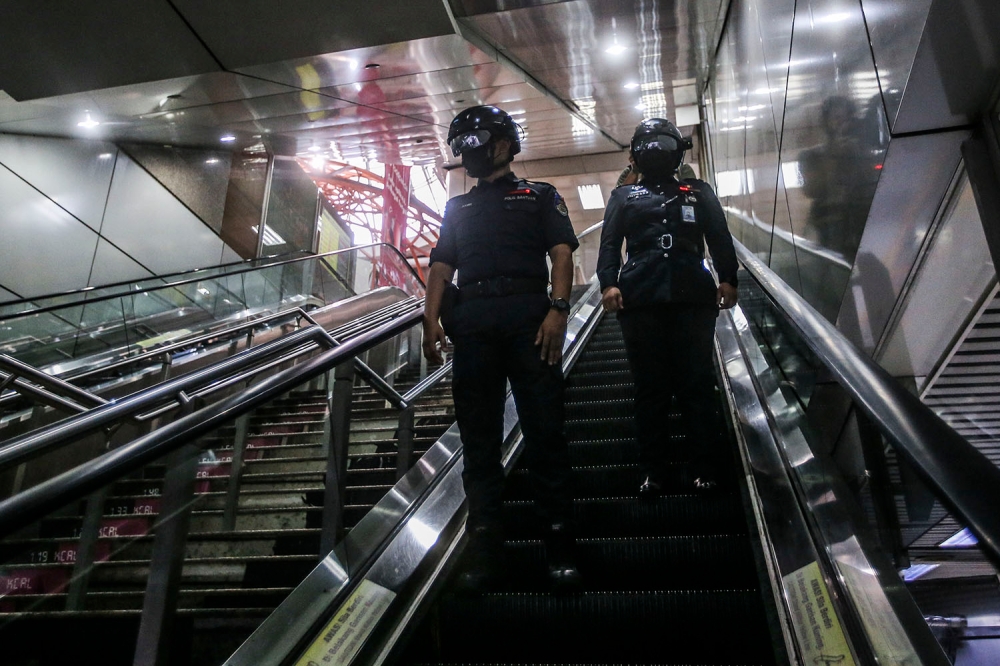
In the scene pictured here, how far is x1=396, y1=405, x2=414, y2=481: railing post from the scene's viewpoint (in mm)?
2961

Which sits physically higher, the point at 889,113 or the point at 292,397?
the point at 889,113

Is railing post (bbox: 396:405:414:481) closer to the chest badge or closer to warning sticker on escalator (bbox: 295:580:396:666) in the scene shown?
warning sticker on escalator (bbox: 295:580:396:666)

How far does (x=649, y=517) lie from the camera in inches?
105

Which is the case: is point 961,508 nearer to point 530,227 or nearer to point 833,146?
point 530,227

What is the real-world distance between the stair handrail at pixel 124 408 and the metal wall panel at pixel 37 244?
5.46 m

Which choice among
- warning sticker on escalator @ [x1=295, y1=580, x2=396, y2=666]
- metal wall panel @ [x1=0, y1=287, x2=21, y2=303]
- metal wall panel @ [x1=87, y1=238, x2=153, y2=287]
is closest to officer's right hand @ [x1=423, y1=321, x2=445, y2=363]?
warning sticker on escalator @ [x1=295, y1=580, x2=396, y2=666]

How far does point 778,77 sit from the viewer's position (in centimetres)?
449

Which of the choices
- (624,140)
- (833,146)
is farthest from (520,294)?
(624,140)

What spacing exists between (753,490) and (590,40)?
7.19 meters

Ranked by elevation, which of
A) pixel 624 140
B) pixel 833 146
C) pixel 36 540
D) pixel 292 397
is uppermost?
pixel 624 140

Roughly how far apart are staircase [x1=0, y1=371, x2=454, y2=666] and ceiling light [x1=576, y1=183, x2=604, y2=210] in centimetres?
1209

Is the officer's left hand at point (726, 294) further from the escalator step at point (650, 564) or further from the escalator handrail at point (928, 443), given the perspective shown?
the escalator handrail at point (928, 443)

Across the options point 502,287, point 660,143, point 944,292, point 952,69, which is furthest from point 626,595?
point 660,143

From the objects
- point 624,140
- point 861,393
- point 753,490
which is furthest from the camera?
point 624,140
